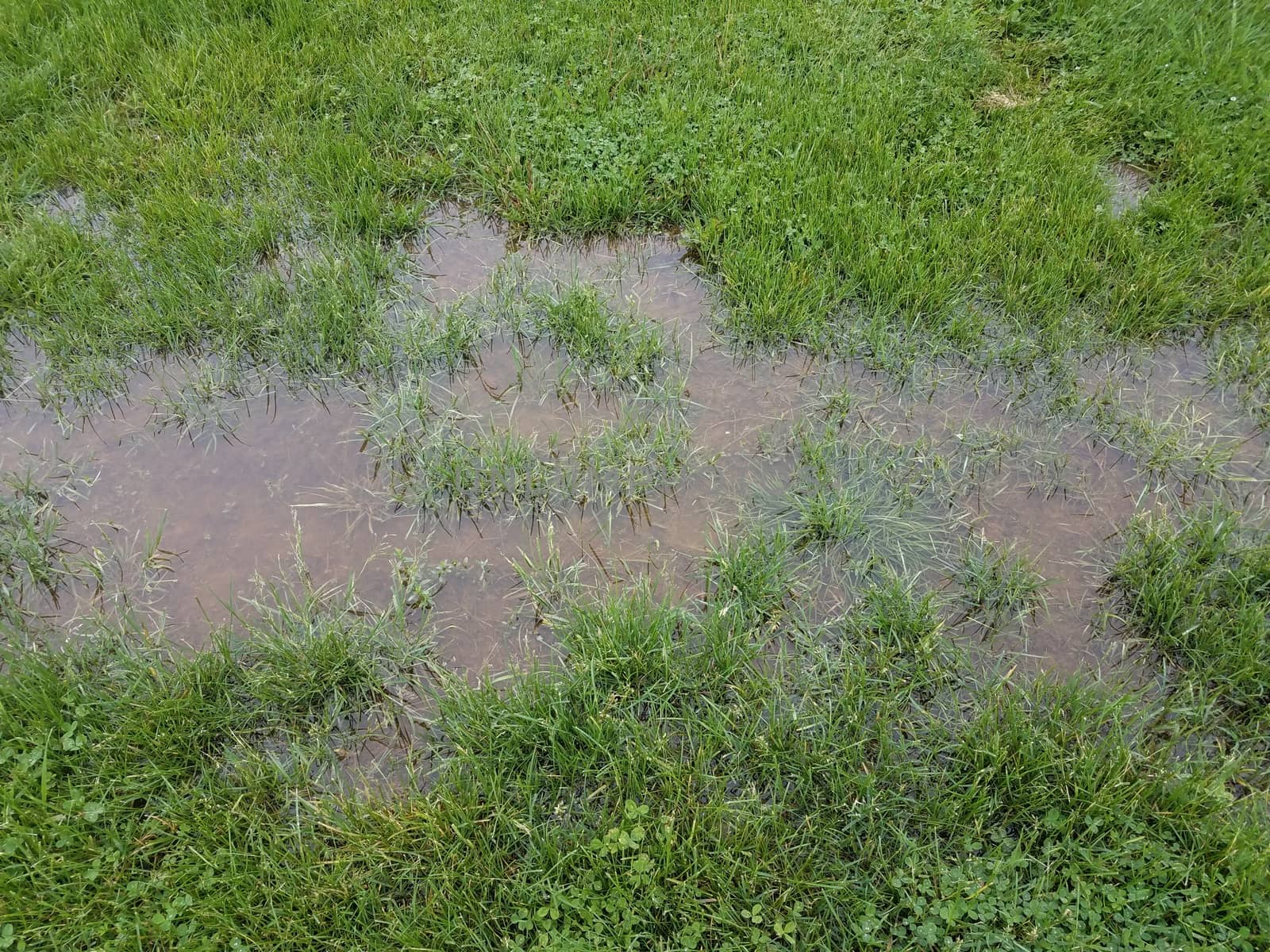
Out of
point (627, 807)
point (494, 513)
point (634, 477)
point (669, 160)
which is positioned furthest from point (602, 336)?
point (627, 807)

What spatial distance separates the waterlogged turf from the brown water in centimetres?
2

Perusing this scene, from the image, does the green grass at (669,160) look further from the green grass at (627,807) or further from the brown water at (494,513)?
the green grass at (627,807)

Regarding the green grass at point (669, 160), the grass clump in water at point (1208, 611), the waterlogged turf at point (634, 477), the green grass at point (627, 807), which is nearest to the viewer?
the green grass at point (627, 807)

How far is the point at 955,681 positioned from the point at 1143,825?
0.69 metres

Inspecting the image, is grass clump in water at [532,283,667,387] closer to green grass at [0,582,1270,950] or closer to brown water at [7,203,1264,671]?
brown water at [7,203,1264,671]

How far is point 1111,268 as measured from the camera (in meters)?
4.29

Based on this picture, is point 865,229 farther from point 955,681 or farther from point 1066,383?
point 955,681

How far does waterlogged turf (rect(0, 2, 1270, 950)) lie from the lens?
2.62 meters

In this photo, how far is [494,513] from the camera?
3.61 meters

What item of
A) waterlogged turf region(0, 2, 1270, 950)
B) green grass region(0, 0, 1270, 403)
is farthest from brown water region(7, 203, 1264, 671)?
green grass region(0, 0, 1270, 403)

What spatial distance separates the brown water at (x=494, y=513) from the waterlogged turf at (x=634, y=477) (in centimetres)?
2

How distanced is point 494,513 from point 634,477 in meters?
0.62

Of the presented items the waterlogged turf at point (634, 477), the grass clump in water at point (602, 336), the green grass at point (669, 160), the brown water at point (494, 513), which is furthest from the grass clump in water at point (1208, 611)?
the grass clump in water at point (602, 336)

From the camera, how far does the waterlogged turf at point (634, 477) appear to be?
2.62 m
